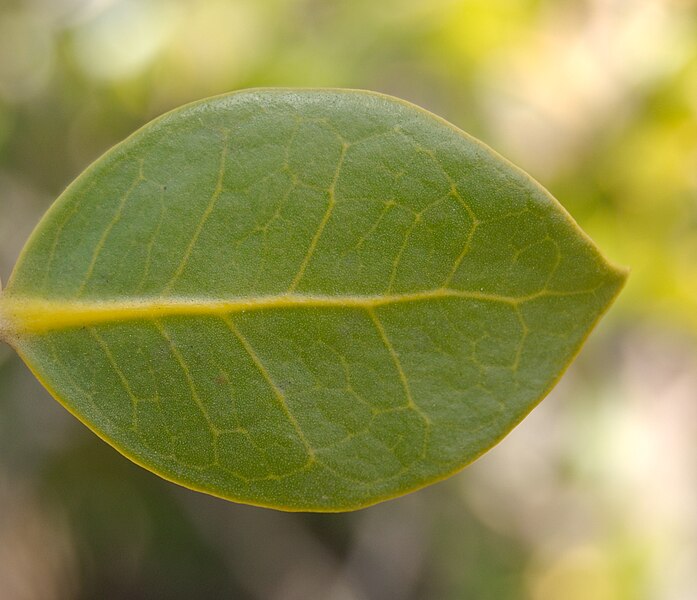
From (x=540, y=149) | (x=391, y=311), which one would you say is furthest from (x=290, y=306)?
(x=540, y=149)

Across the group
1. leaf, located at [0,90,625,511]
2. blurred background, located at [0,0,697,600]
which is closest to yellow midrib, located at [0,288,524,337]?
leaf, located at [0,90,625,511]

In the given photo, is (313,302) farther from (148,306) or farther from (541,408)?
(541,408)

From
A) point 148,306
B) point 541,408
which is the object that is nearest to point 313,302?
point 148,306

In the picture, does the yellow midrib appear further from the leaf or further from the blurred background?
the blurred background

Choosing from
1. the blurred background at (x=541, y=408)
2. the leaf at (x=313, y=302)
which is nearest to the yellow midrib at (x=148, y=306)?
the leaf at (x=313, y=302)

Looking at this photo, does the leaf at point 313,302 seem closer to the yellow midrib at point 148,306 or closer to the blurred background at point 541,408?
the yellow midrib at point 148,306

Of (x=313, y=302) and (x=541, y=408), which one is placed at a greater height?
(x=541, y=408)
